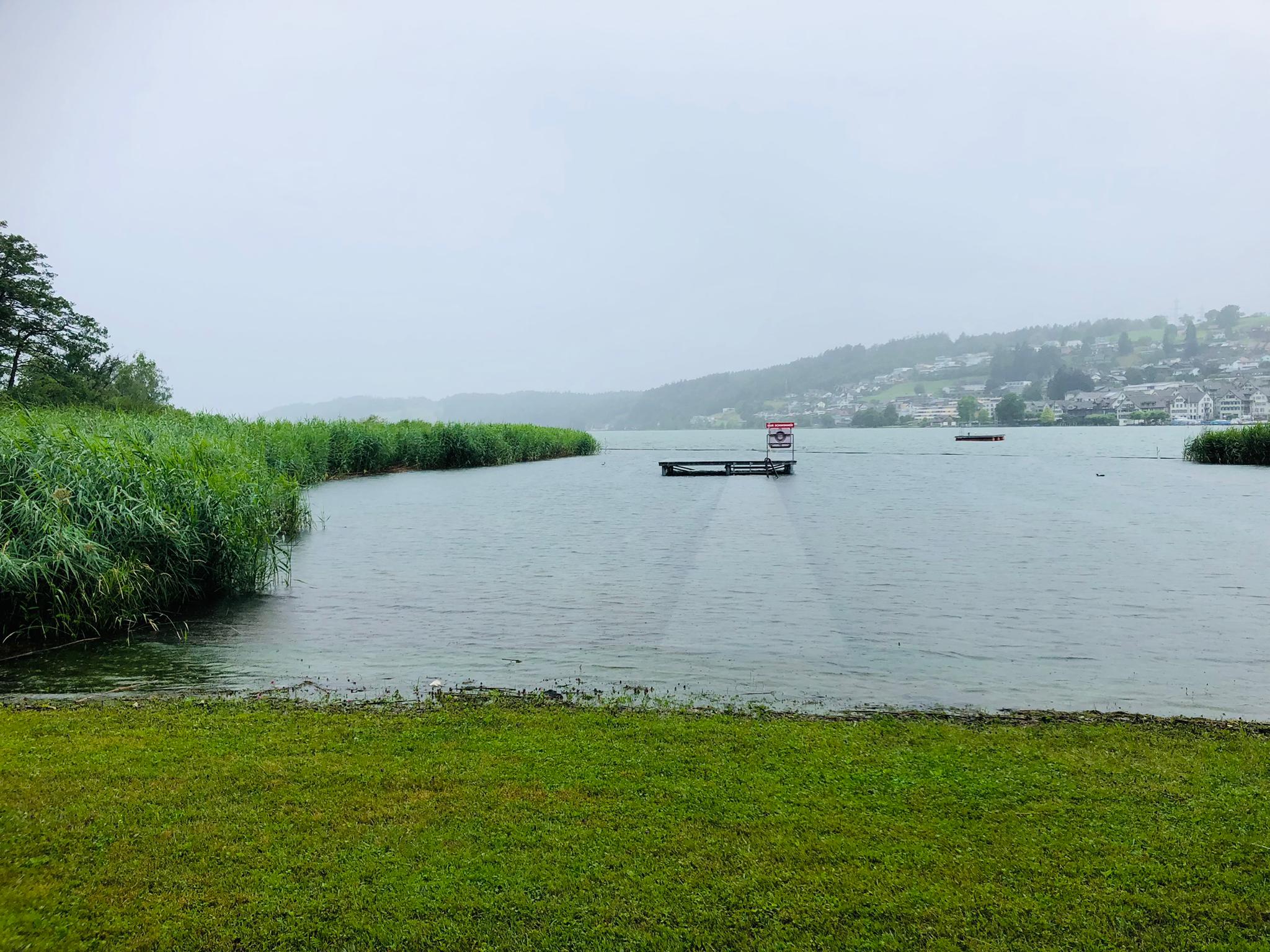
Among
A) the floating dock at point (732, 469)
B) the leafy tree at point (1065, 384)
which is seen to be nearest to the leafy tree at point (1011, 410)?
the leafy tree at point (1065, 384)

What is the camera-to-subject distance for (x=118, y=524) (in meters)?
10.3

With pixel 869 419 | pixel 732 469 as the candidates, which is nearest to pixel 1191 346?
pixel 869 419

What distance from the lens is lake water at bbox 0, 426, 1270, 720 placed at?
25.6ft

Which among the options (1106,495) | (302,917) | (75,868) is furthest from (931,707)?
(1106,495)

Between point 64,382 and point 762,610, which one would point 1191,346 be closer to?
point 64,382

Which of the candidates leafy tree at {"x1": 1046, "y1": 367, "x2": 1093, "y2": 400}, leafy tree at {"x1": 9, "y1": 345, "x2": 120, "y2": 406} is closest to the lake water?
leafy tree at {"x1": 9, "y1": 345, "x2": 120, "y2": 406}

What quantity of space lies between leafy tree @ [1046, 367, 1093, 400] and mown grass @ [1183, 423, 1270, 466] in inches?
5341

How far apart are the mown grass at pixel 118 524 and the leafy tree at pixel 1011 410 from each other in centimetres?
16712

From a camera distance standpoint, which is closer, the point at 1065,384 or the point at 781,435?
the point at 781,435

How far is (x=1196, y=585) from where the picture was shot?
13297mm

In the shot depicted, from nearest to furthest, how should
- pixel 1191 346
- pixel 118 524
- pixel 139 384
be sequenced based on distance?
pixel 118 524, pixel 139 384, pixel 1191 346

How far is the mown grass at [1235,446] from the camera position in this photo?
4412cm

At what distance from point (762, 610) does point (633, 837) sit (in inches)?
295

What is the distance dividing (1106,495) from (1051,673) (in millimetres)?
25861
